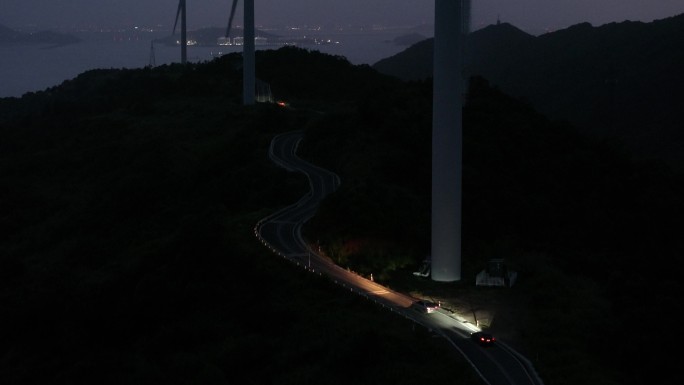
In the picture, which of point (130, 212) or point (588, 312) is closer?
point (588, 312)

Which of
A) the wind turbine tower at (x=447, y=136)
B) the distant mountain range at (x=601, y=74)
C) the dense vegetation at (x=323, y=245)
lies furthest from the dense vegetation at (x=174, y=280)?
the distant mountain range at (x=601, y=74)

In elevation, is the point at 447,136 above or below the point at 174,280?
above

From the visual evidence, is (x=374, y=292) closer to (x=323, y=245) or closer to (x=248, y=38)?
(x=323, y=245)

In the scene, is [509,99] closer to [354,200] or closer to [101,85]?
[354,200]

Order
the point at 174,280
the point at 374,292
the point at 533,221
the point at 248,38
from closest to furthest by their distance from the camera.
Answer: the point at 374,292
the point at 174,280
the point at 533,221
the point at 248,38

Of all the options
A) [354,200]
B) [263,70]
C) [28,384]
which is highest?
[263,70]

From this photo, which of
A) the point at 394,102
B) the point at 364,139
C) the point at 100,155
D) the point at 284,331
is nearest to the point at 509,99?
the point at 394,102

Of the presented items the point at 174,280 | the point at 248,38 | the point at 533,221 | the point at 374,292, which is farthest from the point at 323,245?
the point at 248,38
